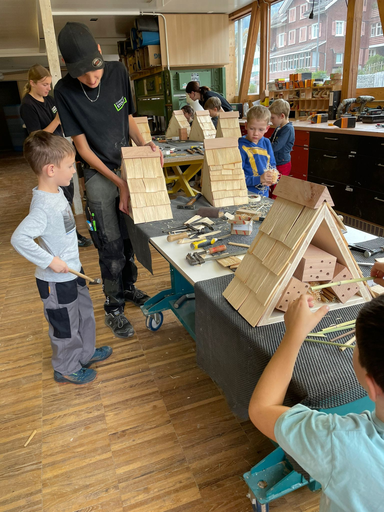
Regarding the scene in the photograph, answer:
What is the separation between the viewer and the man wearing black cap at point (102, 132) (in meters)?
2.00

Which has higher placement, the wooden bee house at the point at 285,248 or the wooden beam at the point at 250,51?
the wooden beam at the point at 250,51

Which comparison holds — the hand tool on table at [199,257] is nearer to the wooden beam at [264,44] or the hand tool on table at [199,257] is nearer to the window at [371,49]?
the window at [371,49]

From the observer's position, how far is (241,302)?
1.29 metres

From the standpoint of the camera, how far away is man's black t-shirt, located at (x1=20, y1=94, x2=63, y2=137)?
12.5ft

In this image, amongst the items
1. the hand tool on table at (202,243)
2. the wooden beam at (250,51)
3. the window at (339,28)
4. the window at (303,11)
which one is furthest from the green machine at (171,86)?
the hand tool on table at (202,243)

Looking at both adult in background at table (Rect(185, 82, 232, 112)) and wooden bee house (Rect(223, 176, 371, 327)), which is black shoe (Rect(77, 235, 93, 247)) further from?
wooden bee house (Rect(223, 176, 371, 327))

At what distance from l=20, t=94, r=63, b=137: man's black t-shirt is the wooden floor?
7.27ft

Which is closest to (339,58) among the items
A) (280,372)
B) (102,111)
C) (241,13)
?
(241,13)

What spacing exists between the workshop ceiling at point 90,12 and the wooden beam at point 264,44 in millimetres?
394

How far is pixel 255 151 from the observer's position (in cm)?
299

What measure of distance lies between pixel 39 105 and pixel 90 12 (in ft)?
13.7

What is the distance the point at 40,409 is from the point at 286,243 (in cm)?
171

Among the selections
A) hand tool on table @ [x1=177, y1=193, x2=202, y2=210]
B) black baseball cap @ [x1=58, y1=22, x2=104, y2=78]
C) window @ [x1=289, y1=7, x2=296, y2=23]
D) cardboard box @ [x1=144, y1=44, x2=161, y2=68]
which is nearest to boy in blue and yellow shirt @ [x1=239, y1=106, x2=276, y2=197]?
hand tool on table @ [x1=177, y1=193, x2=202, y2=210]

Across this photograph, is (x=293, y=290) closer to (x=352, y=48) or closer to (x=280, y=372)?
(x=280, y=372)
